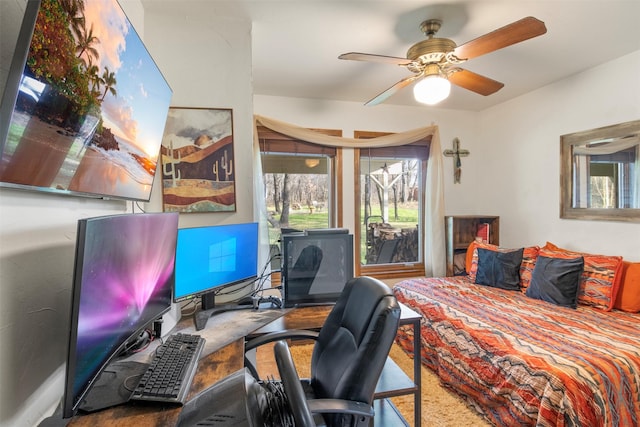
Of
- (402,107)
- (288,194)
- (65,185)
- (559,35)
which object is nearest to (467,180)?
(402,107)

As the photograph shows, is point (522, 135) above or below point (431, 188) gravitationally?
above

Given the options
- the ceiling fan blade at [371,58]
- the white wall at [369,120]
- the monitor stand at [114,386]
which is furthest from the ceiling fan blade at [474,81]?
the monitor stand at [114,386]

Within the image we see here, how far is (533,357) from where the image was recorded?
5.67 feet

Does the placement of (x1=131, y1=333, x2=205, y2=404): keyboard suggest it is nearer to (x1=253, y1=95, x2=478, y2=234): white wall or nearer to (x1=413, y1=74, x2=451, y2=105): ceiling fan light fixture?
(x1=413, y1=74, x2=451, y2=105): ceiling fan light fixture

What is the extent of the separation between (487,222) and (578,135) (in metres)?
1.26

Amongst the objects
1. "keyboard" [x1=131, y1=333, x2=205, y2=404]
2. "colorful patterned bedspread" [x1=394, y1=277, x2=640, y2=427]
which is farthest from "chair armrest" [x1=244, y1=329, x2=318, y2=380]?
"colorful patterned bedspread" [x1=394, y1=277, x2=640, y2=427]

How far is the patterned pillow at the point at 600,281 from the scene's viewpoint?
2.39 meters

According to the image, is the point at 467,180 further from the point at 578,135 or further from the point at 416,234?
the point at 578,135

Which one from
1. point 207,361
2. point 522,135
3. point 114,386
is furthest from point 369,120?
point 114,386

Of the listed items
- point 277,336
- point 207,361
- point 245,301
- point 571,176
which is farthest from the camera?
point 571,176

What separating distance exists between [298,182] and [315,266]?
5.62 feet

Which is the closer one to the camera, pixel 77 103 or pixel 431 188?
pixel 77 103

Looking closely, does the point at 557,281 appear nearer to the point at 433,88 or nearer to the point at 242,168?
the point at 433,88

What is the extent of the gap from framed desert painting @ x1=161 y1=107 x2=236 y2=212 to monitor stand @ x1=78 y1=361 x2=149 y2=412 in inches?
41.1
